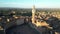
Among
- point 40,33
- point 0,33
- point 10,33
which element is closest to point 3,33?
point 0,33

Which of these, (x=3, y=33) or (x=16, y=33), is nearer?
(x=3, y=33)

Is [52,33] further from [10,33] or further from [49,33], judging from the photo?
[10,33]

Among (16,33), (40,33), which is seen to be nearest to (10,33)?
(16,33)

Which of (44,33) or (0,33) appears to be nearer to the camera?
(0,33)

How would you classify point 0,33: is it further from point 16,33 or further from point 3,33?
point 16,33

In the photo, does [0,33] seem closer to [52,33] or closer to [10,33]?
[10,33]

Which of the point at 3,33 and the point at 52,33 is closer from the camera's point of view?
the point at 3,33

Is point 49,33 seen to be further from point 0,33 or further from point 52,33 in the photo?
point 0,33
